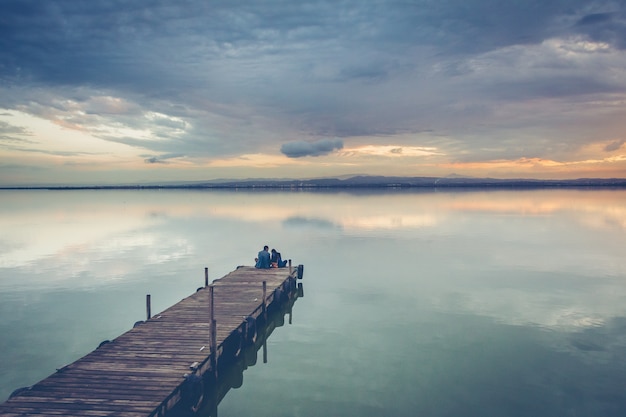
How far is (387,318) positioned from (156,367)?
14784mm

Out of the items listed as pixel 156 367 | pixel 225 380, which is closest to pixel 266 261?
pixel 225 380

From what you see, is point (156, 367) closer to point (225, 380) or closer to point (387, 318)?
point (225, 380)

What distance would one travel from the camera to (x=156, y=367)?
14891 mm

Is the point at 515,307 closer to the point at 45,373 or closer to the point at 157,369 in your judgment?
the point at 157,369

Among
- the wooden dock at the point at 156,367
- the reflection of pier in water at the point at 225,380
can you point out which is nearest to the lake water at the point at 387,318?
the reflection of pier in water at the point at 225,380

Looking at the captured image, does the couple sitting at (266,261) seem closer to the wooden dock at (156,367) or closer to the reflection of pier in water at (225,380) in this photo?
the reflection of pier in water at (225,380)

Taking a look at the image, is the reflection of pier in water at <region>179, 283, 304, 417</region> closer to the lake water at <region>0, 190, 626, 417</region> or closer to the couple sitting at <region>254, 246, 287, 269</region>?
the lake water at <region>0, 190, 626, 417</region>

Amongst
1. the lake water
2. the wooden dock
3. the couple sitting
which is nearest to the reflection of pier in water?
the wooden dock

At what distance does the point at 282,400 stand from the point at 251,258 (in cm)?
3110

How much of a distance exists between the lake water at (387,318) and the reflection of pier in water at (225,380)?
47 cm

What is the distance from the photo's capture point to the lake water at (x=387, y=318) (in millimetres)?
16672

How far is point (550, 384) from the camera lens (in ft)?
56.5

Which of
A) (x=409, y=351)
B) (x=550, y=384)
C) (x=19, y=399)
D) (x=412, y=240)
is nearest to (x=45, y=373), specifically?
(x=19, y=399)

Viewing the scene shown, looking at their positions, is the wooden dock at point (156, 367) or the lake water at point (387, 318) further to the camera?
Answer: the lake water at point (387, 318)
